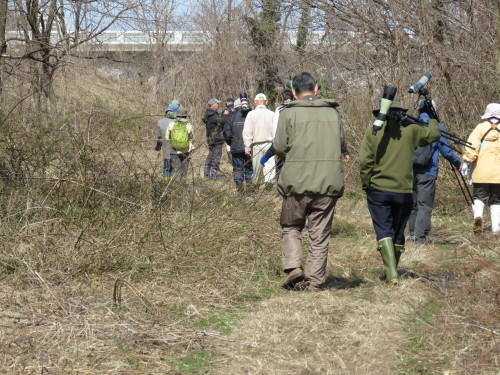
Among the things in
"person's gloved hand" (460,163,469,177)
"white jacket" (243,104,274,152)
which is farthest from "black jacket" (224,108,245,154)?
"person's gloved hand" (460,163,469,177)

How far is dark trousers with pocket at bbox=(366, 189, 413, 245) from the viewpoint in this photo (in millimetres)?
6914

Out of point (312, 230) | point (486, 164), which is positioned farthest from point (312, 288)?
point (486, 164)

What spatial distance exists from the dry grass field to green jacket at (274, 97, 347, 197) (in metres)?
0.87

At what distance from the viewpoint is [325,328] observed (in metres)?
5.53

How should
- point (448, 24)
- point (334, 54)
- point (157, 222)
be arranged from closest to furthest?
point (157, 222) → point (448, 24) → point (334, 54)

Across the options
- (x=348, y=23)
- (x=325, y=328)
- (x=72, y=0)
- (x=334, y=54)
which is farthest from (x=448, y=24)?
(x=325, y=328)

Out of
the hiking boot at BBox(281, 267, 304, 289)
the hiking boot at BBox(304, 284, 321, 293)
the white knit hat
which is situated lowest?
the hiking boot at BBox(304, 284, 321, 293)

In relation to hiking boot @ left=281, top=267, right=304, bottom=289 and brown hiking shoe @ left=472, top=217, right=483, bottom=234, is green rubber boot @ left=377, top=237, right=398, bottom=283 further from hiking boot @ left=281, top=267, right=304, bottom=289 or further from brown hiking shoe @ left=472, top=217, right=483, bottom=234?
brown hiking shoe @ left=472, top=217, right=483, bottom=234

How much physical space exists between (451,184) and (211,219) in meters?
5.29

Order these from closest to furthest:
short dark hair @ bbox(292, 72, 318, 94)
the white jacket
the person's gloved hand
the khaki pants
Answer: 1. the khaki pants
2. short dark hair @ bbox(292, 72, 318, 94)
3. the person's gloved hand
4. the white jacket

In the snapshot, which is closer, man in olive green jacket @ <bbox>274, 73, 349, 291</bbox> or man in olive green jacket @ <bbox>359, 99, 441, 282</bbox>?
man in olive green jacket @ <bbox>274, 73, 349, 291</bbox>

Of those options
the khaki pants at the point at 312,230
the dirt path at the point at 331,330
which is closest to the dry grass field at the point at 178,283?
the dirt path at the point at 331,330

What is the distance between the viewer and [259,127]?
11.9 metres

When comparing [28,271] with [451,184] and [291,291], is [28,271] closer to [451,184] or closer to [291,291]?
[291,291]
